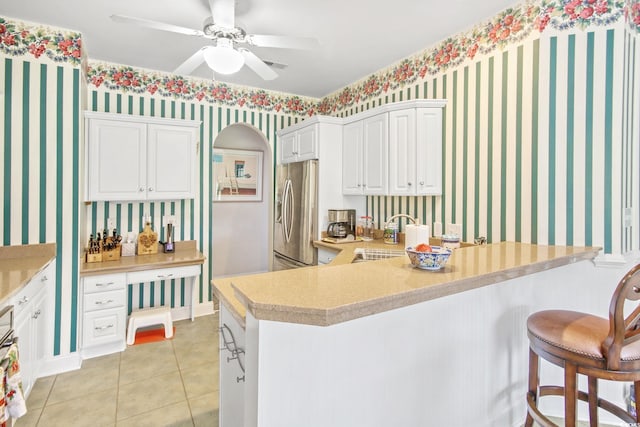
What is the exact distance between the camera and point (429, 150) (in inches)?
119

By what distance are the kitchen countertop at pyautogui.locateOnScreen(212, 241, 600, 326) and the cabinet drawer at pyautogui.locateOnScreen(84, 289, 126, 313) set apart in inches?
74.4

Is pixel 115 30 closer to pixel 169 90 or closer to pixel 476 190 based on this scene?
pixel 169 90

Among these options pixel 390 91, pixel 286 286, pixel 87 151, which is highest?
pixel 390 91

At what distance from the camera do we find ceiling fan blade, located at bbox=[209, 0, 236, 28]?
74.5 inches

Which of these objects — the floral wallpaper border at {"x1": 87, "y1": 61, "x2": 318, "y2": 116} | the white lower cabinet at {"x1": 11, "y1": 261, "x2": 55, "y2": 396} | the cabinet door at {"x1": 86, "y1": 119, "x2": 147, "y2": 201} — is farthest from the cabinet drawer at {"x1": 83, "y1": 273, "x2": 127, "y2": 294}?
the floral wallpaper border at {"x1": 87, "y1": 61, "x2": 318, "y2": 116}

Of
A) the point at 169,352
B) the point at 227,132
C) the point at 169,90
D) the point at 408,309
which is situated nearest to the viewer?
the point at 408,309

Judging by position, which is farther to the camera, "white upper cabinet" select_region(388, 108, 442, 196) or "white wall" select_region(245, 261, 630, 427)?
"white upper cabinet" select_region(388, 108, 442, 196)

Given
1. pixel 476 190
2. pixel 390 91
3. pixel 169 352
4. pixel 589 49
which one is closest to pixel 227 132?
pixel 390 91

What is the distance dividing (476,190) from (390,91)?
1479 millimetres

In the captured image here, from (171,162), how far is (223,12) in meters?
1.91

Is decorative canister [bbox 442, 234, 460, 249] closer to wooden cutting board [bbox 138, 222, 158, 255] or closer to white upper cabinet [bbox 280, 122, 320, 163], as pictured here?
white upper cabinet [bbox 280, 122, 320, 163]

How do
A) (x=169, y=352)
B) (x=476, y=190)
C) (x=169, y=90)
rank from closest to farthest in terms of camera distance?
(x=476, y=190)
(x=169, y=352)
(x=169, y=90)

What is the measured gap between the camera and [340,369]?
3.96ft

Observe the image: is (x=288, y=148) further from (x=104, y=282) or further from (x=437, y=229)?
(x=104, y=282)
